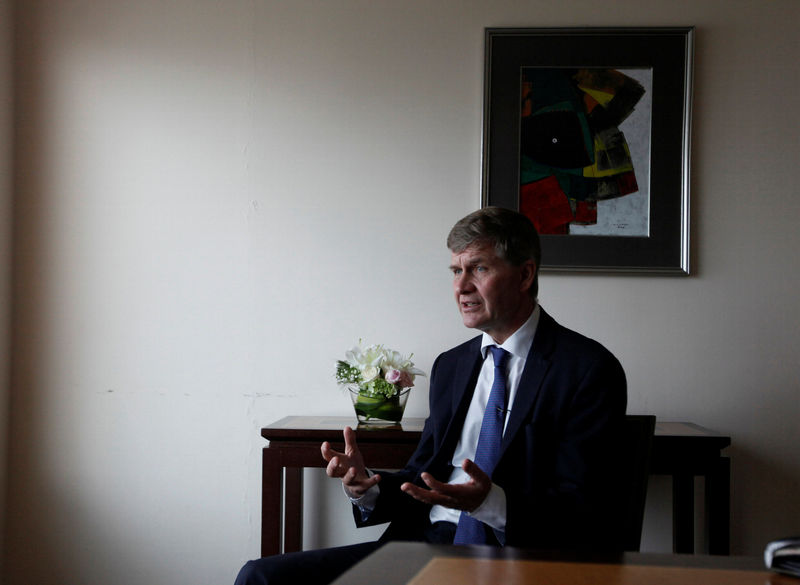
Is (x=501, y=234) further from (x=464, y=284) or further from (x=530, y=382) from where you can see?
(x=530, y=382)

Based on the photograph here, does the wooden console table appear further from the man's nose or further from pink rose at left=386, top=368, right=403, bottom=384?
the man's nose

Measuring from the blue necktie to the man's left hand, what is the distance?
22 cm

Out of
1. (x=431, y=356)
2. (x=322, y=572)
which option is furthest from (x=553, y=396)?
(x=431, y=356)

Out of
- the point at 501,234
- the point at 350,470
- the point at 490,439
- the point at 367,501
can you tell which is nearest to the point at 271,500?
the point at 367,501

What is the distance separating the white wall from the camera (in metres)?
2.96

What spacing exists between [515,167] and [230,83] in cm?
112

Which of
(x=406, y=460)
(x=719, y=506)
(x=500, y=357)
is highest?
(x=500, y=357)

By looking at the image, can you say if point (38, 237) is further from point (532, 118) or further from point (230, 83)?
point (532, 118)

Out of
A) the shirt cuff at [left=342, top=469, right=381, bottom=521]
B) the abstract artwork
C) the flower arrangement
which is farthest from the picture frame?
the shirt cuff at [left=342, top=469, right=381, bottom=521]

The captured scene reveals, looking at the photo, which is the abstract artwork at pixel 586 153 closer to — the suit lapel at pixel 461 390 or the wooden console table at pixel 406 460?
the wooden console table at pixel 406 460

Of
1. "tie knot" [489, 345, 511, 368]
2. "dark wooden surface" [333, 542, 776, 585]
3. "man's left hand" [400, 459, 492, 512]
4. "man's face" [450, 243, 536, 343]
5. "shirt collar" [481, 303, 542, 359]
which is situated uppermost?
"man's face" [450, 243, 536, 343]

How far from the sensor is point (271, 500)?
2625 mm

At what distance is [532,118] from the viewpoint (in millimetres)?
2963

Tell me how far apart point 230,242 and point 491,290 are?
1.31 metres
